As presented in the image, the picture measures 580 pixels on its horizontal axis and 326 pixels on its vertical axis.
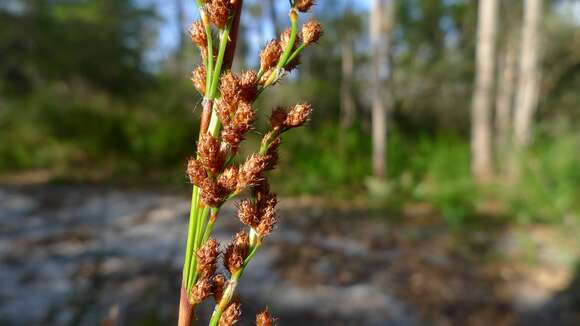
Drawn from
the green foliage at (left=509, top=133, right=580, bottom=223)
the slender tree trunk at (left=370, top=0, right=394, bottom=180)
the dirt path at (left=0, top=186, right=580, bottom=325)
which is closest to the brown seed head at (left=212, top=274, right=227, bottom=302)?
the dirt path at (left=0, top=186, right=580, bottom=325)

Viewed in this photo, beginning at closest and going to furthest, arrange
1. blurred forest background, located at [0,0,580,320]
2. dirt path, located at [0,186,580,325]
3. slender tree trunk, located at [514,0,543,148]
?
dirt path, located at [0,186,580,325] → blurred forest background, located at [0,0,580,320] → slender tree trunk, located at [514,0,543,148]

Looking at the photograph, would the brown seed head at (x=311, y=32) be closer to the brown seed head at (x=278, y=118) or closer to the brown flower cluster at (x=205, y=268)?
the brown seed head at (x=278, y=118)

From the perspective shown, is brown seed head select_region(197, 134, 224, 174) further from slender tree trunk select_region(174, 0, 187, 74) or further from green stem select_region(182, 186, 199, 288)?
slender tree trunk select_region(174, 0, 187, 74)

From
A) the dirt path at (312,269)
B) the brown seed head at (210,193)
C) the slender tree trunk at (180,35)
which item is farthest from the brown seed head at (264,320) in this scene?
the slender tree trunk at (180,35)

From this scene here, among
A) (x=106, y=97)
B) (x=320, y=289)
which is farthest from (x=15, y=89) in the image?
(x=320, y=289)

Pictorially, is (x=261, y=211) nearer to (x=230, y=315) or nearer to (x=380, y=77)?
(x=230, y=315)

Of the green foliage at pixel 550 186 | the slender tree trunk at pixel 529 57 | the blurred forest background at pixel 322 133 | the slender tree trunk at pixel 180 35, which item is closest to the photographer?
the green foliage at pixel 550 186
